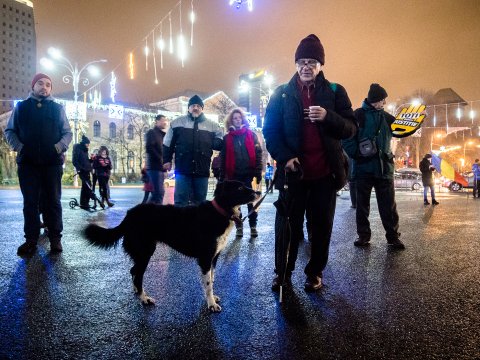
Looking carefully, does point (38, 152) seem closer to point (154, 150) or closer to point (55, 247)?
point (55, 247)

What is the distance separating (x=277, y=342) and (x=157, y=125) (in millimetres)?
6343

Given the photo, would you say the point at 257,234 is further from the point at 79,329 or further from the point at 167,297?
the point at 79,329

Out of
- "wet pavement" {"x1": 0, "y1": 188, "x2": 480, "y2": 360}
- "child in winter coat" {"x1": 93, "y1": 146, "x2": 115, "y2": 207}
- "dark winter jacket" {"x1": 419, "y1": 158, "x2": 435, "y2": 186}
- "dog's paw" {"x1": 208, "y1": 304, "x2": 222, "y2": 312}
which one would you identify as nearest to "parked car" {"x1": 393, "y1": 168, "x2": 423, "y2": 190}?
"dark winter jacket" {"x1": 419, "y1": 158, "x2": 435, "y2": 186}

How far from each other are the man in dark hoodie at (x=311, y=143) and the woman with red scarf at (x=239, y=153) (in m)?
2.66

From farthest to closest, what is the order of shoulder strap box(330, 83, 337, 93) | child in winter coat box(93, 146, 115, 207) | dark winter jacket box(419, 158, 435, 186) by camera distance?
dark winter jacket box(419, 158, 435, 186) < child in winter coat box(93, 146, 115, 207) < shoulder strap box(330, 83, 337, 93)

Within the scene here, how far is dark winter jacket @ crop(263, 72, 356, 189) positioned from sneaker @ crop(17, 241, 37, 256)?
3534 mm

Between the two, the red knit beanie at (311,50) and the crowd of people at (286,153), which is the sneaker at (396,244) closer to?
the crowd of people at (286,153)

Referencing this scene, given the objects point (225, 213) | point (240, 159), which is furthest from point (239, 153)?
point (225, 213)

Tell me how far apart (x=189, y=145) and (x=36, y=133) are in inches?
81.7

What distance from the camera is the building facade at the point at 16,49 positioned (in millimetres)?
135938

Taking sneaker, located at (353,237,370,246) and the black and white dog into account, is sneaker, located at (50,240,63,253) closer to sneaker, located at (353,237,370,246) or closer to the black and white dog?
the black and white dog

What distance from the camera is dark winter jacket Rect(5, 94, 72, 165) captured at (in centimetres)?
516

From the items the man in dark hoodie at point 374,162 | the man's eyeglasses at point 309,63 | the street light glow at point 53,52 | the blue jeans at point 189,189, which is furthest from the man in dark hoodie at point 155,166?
the street light glow at point 53,52

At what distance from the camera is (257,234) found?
273 inches
